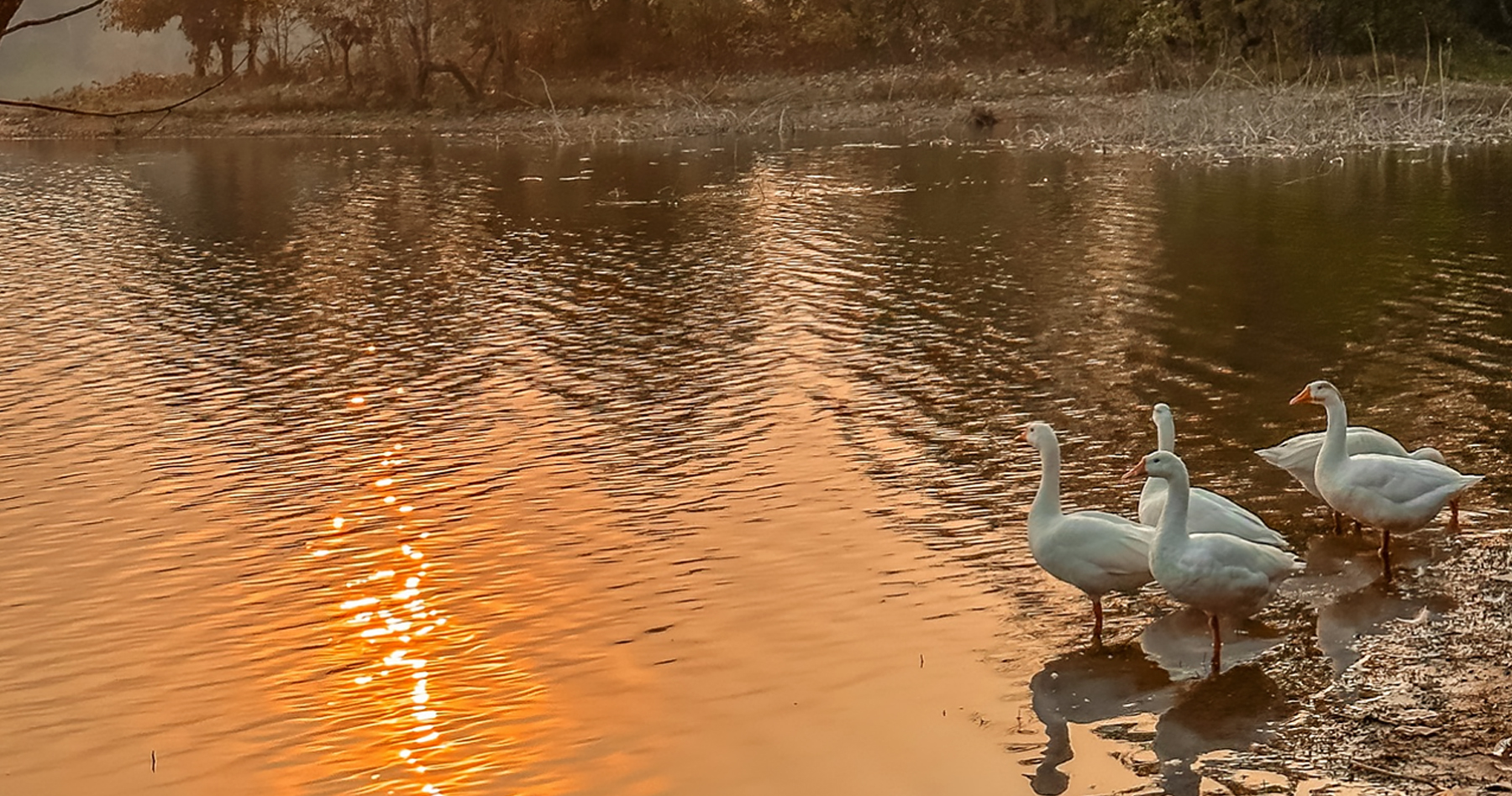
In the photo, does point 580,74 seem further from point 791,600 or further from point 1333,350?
point 791,600

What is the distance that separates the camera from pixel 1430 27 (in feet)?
202

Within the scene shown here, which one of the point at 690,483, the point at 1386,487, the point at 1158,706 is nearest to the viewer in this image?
the point at 1158,706

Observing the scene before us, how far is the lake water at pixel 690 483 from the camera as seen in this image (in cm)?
1016

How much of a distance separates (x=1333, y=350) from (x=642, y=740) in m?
12.4

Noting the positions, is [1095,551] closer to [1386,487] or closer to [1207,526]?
[1207,526]

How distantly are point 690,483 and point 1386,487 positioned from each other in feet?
20.4

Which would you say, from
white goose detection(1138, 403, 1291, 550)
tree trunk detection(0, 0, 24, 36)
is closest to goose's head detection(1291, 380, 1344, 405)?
white goose detection(1138, 403, 1291, 550)

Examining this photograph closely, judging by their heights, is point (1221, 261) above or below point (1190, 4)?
below

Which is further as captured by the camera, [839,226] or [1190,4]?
[1190,4]

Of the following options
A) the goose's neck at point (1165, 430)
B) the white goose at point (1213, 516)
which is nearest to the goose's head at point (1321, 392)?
the goose's neck at point (1165, 430)

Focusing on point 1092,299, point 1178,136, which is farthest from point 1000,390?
point 1178,136

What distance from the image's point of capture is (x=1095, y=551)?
35.6 feet

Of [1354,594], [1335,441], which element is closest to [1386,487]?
[1335,441]

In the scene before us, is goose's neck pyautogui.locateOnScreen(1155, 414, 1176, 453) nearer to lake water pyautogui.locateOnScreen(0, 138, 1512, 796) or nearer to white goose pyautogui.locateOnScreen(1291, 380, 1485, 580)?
white goose pyautogui.locateOnScreen(1291, 380, 1485, 580)
